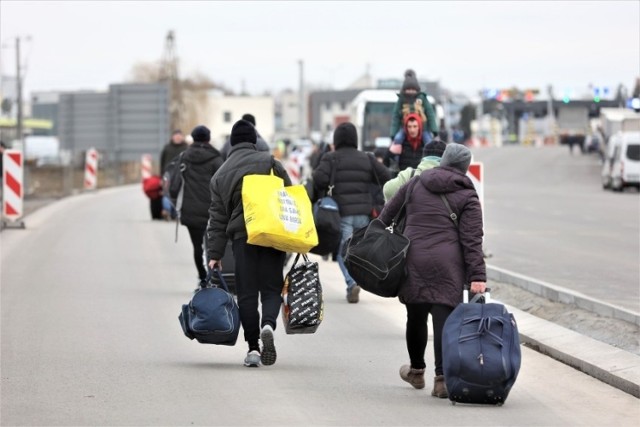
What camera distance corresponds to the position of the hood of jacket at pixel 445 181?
9.31 metres

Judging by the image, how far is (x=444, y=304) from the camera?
9.26m

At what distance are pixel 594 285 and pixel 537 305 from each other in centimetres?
262

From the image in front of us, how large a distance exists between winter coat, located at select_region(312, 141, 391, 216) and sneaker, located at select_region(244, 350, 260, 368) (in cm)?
411

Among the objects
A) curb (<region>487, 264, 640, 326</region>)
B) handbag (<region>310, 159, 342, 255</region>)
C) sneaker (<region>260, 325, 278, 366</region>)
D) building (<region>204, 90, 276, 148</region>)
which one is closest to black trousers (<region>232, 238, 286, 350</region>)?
sneaker (<region>260, 325, 278, 366</region>)

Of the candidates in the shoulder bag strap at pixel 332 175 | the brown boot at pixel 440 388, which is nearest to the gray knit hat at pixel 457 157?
the brown boot at pixel 440 388

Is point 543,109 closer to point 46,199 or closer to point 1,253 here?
point 46,199

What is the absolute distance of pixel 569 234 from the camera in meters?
26.9

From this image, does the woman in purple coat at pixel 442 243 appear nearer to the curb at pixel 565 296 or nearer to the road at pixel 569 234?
the curb at pixel 565 296

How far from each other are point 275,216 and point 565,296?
4.88 meters

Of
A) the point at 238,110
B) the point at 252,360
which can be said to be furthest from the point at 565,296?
the point at 238,110

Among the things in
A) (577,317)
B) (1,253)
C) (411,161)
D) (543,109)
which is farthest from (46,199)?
(543,109)

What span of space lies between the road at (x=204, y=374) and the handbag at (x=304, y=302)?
1.03ft

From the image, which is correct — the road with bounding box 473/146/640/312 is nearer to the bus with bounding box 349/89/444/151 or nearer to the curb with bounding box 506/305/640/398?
the curb with bounding box 506/305/640/398

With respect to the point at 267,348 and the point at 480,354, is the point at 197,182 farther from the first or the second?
the point at 480,354
